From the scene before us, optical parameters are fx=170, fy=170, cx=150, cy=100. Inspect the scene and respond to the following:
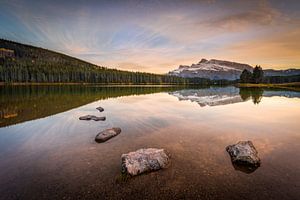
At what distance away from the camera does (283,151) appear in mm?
12922

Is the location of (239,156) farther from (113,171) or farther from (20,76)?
(20,76)

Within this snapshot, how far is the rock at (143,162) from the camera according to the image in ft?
31.7

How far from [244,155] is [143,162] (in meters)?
6.67

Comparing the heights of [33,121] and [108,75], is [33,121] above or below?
below

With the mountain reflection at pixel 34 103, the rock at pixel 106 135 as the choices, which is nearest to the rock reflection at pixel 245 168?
the rock at pixel 106 135

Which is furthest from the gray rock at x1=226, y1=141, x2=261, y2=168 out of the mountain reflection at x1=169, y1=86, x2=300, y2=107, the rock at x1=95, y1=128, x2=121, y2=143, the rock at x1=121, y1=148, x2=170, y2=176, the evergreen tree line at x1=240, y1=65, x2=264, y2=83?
the evergreen tree line at x1=240, y1=65, x2=264, y2=83

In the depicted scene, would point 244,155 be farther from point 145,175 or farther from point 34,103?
point 34,103

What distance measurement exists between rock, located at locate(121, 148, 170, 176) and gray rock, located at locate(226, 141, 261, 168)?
464 cm

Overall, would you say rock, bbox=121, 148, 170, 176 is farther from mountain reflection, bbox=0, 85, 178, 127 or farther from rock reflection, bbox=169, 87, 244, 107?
rock reflection, bbox=169, 87, 244, 107

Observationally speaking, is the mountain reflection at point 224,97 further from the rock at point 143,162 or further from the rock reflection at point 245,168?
the rock at point 143,162

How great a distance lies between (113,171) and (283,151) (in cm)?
1261

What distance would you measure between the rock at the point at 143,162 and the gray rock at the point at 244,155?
4.64m

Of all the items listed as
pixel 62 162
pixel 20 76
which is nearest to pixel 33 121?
pixel 62 162

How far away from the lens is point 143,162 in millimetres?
10148
